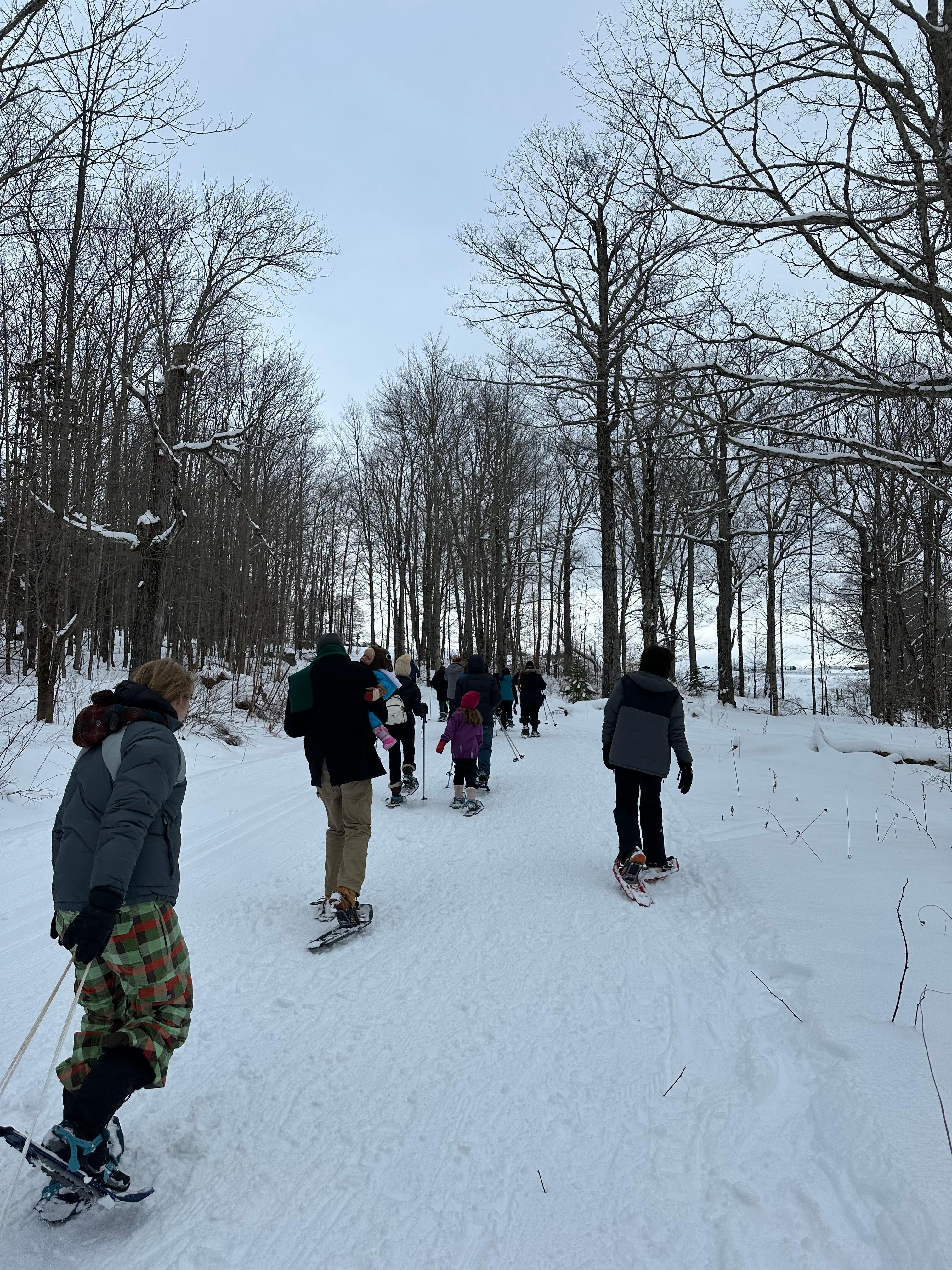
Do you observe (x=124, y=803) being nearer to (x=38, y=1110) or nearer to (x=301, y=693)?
(x=38, y=1110)

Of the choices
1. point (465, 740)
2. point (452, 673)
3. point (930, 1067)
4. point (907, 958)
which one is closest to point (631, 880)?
point (907, 958)

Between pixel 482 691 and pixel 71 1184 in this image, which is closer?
pixel 71 1184

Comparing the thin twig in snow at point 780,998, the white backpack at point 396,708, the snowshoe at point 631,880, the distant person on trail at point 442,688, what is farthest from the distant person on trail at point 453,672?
the thin twig in snow at point 780,998

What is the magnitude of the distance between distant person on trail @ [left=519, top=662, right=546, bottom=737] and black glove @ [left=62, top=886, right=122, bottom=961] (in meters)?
15.8

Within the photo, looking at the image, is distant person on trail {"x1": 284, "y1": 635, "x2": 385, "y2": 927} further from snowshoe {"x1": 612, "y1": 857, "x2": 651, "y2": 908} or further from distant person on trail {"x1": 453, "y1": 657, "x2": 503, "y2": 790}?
distant person on trail {"x1": 453, "y1": 657, "x2": 503, "y2": 790}

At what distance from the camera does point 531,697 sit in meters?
18.1

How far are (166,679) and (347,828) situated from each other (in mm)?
2842

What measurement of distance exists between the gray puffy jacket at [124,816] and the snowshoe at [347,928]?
94.4 inches

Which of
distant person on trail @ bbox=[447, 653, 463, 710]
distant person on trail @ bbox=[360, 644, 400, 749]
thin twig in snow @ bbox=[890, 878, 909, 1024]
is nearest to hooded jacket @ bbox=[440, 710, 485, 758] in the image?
distant person on trail @ bbox=[360, 644, 400, 749]

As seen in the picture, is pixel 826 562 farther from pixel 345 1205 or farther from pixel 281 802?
pixel 345 1205

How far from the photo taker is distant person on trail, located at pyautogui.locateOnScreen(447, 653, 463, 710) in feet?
49.6

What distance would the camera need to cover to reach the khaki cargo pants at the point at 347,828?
529 cm

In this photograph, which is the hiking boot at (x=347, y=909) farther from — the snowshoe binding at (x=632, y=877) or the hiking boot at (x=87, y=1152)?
the hiking boot at (x=87, y=1152)

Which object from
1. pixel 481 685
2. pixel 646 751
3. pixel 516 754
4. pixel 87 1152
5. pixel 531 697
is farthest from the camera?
pixel 531 697
